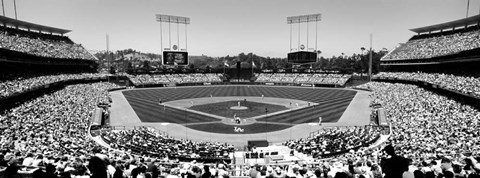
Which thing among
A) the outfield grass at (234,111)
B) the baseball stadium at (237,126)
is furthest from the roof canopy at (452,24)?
the outfield grass at (234,111)

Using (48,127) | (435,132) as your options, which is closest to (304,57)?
(435,132)

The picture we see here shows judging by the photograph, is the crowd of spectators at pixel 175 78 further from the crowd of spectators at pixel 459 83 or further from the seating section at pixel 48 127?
the crowd of spectators at pixel 459 83

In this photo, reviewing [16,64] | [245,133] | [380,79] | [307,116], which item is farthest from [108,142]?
[380,79]

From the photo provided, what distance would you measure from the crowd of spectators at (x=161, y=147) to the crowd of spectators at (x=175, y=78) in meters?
57.7

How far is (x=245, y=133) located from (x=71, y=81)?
47065 millimetres

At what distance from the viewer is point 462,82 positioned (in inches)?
1522

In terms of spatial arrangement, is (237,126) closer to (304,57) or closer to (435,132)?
(435,132)

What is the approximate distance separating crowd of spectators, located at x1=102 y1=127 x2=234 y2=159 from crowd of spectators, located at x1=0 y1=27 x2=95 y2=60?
30.4 m

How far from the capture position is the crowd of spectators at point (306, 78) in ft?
268

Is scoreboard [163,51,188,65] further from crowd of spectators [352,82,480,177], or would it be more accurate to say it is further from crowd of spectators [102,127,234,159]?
crowd of spectators [352,82,480,177]

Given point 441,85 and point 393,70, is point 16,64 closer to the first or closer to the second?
point 441,85

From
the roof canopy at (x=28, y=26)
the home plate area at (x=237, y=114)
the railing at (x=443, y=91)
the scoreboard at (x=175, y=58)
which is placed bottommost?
the home plate area at (x=237, y=114)

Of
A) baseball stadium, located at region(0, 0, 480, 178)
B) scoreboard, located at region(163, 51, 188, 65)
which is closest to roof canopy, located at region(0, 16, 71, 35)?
baseball stadium, located at region(0, 0, 480, 178)

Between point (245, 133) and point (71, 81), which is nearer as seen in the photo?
point (245, 133)
